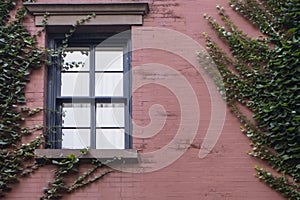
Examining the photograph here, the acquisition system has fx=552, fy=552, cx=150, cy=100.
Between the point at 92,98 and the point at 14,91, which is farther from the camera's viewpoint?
the point at 92,98

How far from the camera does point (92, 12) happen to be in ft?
27.8

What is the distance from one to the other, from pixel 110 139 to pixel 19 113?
4.50 feet

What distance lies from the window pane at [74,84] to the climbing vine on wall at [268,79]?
1839mm

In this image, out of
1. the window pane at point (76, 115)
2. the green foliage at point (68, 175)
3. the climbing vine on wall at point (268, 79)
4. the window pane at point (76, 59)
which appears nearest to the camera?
the green foliage at point (68, 175)

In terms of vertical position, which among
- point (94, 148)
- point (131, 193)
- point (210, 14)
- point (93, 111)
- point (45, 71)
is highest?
point (210, 14)

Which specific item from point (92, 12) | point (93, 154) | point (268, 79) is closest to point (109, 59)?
point (92, 12)

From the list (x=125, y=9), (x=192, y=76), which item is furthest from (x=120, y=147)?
(x=125, y=9)

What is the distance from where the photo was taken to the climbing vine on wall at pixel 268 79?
303 inches

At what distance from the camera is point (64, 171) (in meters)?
7.63

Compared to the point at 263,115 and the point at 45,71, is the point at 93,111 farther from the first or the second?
the point at 263,115

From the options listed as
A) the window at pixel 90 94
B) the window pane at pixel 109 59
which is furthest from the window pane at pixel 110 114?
the window pane at pixel 109 59

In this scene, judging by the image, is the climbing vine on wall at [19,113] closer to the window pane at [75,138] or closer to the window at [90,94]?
the window at [90,94]

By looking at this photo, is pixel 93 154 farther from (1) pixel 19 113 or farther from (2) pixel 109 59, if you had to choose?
(2) pixel 109 59

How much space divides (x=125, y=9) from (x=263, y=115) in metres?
2.62
